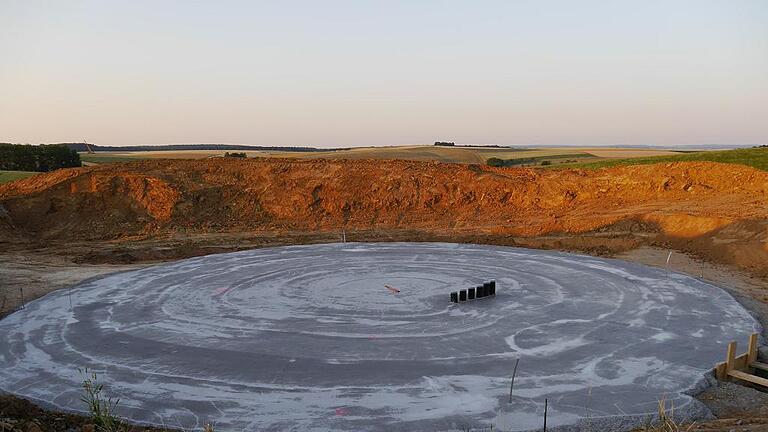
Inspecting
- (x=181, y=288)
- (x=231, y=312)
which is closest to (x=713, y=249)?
(x=231, y=312)

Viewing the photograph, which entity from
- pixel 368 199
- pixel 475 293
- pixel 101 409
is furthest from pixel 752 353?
pixel 368 199

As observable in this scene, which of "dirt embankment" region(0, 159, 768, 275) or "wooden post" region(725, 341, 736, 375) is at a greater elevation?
"dirt embankment" region(0, 159, 768, 275)

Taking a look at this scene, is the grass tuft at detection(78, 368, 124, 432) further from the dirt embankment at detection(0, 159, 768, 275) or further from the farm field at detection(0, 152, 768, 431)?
the dirt embankment at detection(0, 159, 768, 275)

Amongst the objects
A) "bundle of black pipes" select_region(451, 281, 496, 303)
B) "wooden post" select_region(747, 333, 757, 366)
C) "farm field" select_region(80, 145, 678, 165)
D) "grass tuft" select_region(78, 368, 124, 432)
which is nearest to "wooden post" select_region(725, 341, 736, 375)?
"wooden post" select_region(747, 333, 757, 366)

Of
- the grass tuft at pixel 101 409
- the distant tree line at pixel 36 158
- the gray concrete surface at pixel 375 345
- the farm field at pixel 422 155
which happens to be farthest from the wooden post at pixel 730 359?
the distant tree line at pixel 36 158

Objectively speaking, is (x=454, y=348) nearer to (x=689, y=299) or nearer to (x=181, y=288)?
(x=689, y=299)

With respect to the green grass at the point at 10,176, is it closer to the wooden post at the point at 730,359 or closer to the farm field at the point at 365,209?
the farm field at the point at 365,209
